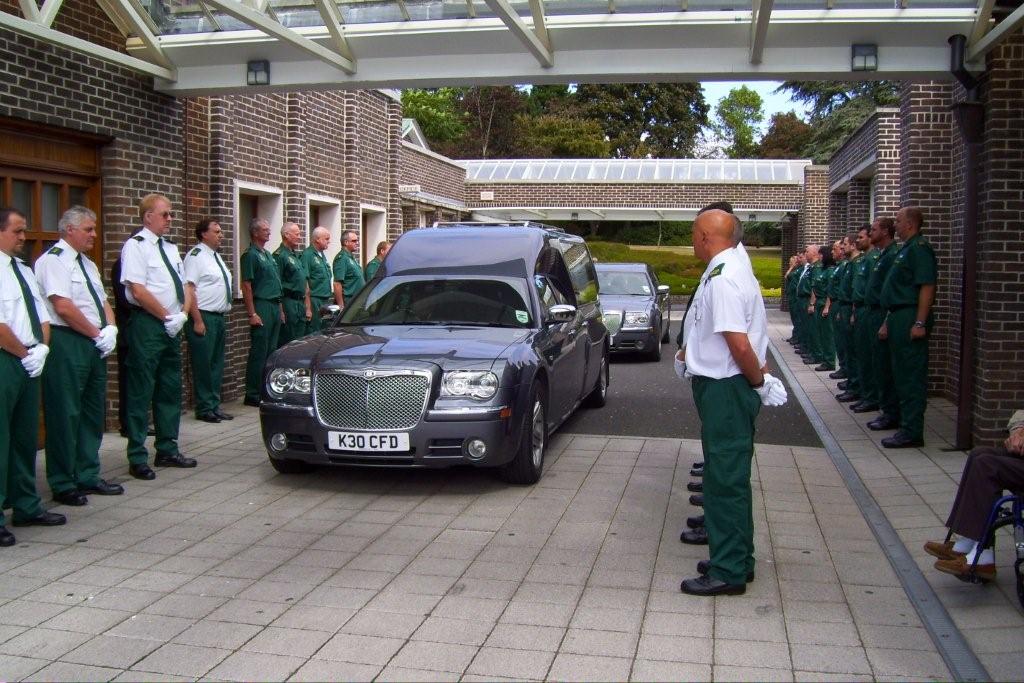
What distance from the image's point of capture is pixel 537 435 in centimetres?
771

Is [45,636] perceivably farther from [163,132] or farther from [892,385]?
[892,385]

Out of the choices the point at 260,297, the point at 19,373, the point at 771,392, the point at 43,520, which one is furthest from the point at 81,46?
the point at 771,392

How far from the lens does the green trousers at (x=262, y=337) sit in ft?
36.7

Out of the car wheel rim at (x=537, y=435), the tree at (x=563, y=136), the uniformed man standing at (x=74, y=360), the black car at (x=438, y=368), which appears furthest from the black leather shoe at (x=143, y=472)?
the tree at (x=563, y=136)

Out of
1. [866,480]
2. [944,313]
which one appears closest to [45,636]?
[866,480]

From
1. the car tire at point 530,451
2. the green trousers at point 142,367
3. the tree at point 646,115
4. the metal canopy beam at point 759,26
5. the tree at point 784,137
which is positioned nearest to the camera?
the car tire at point 530,451

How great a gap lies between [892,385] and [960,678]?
20.7 ft

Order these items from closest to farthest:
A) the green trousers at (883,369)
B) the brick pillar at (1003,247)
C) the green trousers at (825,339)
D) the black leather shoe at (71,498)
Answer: the black leather shoe at (71,498), the brick pillar at (1003,247), the green trousers at (883,369), the green trousers at (825,339)

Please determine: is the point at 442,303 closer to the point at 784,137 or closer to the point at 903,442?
the point at 903,442

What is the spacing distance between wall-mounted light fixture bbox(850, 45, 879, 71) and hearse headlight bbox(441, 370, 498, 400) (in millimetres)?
4861

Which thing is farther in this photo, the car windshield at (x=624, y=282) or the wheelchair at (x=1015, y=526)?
the car windshield at (x=624, y=282)

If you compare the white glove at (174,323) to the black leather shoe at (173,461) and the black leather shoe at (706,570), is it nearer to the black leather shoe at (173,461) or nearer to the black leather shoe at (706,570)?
the black leather shoe at (173,461)

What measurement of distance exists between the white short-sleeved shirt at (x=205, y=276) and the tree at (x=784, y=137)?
2577 inches

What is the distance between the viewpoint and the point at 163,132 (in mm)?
10383
